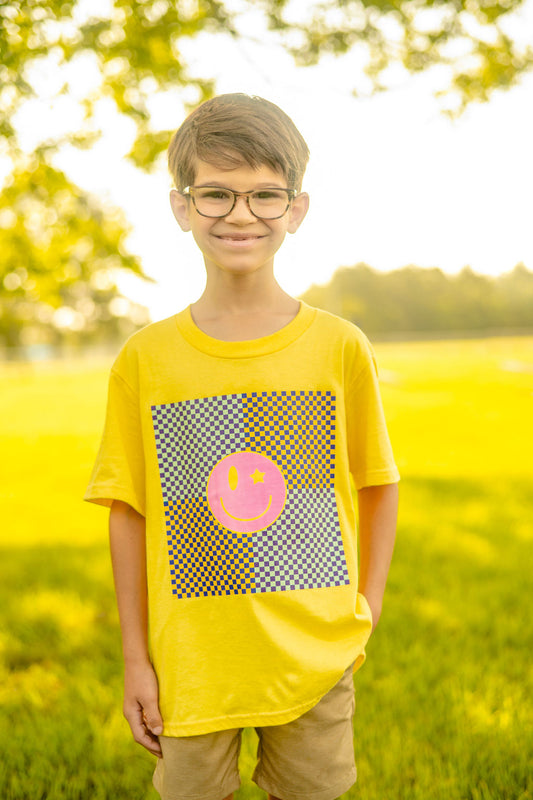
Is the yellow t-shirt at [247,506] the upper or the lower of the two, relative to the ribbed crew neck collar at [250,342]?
lower

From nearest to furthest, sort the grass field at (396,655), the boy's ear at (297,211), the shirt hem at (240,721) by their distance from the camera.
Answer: the shirt hem at (240,721)
the boy's ear at (297,211)
the grass field at (396,655)

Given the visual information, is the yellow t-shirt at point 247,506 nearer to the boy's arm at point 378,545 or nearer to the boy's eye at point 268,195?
the boy's arm at point 378,545

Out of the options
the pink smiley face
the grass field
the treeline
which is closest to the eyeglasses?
the pink smiley face

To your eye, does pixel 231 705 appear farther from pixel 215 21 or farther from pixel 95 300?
pixel 95 300

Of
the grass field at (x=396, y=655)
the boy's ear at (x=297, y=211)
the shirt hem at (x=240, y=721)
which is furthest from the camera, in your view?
the grass field at (x=396, y=655)

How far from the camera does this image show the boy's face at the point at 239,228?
150 cm

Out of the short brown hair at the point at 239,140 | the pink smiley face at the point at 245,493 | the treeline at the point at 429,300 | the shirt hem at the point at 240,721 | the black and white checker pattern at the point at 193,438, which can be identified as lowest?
the shirt hem at the point at 240,721

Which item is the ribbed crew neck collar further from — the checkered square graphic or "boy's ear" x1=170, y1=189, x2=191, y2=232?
"boy's ear" x1=170, y1=189, x2=191, y2=232

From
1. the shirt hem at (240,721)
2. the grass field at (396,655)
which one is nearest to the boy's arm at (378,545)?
the shirt hem at (240,721)

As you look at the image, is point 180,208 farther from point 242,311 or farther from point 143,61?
point 143,61

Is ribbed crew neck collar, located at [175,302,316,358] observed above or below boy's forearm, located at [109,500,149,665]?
above

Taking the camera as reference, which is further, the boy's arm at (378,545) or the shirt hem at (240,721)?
the boy's arm at (378,545)

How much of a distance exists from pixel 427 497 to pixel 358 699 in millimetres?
3879

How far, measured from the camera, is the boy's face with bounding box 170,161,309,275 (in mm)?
1500
